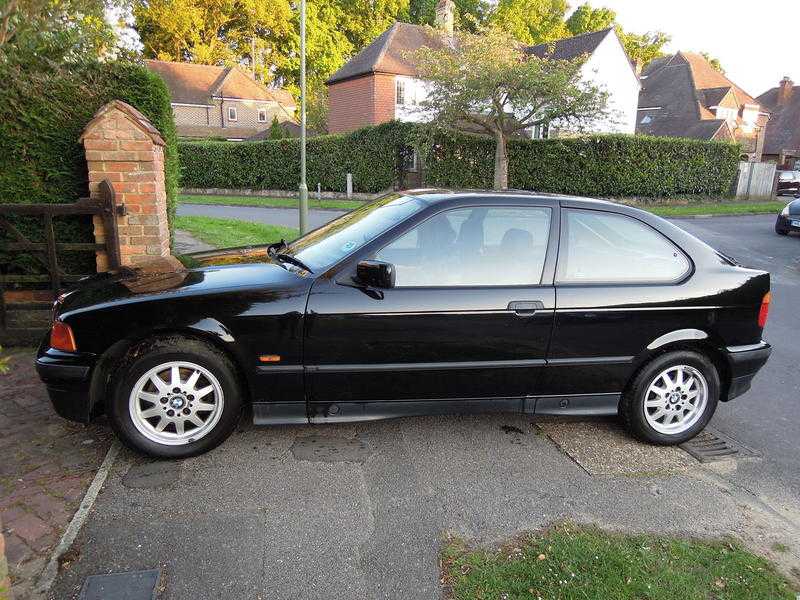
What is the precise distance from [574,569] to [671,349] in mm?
1851

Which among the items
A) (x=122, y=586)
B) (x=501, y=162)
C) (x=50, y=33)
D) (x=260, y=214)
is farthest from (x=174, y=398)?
(x=501, y=162)

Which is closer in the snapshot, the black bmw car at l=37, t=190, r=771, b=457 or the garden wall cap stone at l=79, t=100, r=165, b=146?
the black bmw car at l=37, t=190, r=771, b=457

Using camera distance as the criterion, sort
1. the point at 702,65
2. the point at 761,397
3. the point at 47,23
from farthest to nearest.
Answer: the point at 702,65 → the point at 47,23 → the point at 761,397

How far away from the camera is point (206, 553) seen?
→ 2639 millimetres

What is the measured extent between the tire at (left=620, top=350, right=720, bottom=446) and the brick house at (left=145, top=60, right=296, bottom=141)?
4879 centimetres

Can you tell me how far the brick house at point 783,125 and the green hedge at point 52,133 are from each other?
2310 inches

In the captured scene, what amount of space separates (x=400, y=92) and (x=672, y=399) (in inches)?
1285

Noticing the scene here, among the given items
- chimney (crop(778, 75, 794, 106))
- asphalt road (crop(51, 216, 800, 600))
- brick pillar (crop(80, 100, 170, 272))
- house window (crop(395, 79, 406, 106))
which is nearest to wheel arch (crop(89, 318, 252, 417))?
asphalt road (crop(51, 216, 800, 600))

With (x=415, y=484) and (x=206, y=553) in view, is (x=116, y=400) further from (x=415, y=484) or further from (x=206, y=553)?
(x=415, y=484)

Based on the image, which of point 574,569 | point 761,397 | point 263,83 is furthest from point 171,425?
point 263,83

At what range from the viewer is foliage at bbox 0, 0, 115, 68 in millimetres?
5695

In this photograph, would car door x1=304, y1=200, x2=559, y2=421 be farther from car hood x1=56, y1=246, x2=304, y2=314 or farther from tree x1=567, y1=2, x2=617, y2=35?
tree x1=567, y1=2, x2=617, y2=35

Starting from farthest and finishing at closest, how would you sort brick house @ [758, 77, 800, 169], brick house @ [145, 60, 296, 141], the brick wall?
1. brick house @ [758, 77, 800, 169]
2. brick house @ [145, 60, 296, 141]
3. the brick wall

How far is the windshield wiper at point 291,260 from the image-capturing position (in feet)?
11.9
